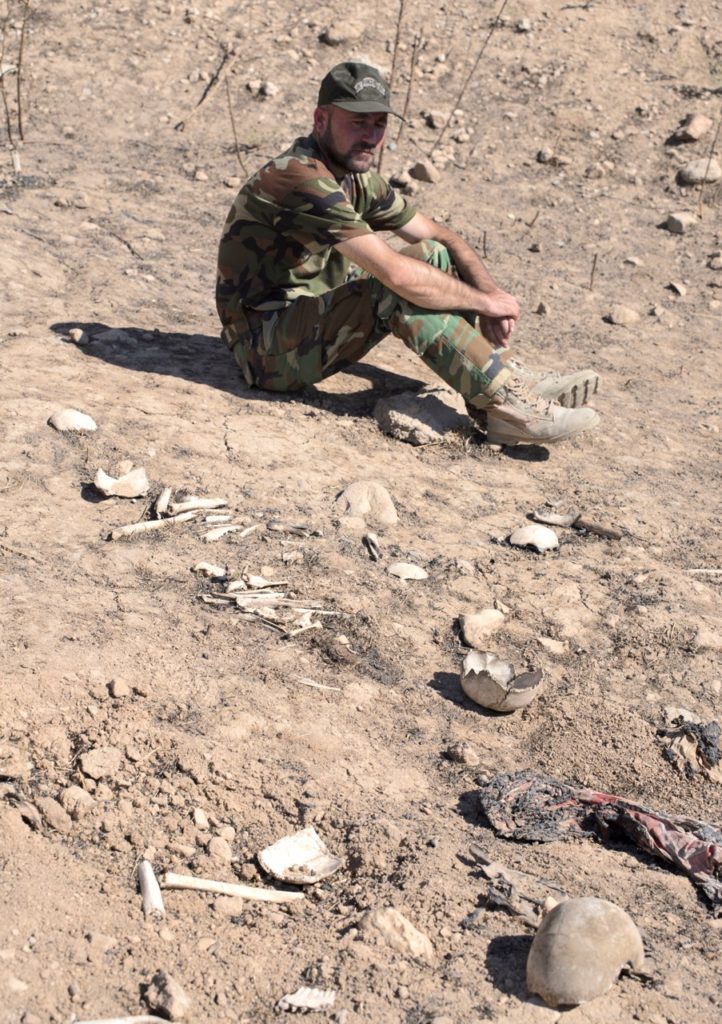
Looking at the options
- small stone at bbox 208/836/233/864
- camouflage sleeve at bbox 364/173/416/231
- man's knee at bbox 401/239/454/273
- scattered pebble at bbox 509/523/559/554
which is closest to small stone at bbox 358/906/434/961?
small stone at bbox 208/836/233/864

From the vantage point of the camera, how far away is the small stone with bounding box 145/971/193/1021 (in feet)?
→ 7.63

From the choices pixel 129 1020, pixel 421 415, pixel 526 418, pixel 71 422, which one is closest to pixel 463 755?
pixel 129 1020

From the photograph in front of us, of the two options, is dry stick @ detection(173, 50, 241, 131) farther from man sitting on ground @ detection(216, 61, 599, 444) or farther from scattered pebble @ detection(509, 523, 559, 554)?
scattered pebble @ detection(509, 523, 559, 554)

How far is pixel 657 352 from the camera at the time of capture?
6.13 metres

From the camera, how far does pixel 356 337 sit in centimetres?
470

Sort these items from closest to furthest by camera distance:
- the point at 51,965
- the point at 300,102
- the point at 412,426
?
the point at 51,965 < the point at 412,426 < the point at 300,102

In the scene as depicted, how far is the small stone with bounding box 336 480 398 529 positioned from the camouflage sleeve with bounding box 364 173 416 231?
1.28 m

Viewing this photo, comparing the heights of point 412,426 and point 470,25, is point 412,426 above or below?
below

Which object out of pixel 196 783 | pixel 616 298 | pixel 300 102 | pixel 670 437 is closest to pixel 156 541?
pixel 196 783

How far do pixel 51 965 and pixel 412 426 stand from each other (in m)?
2.81

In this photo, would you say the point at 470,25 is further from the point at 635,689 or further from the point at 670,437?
the point at 635,689

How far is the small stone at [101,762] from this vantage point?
2910mm

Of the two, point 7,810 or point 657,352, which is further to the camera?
point 657,352

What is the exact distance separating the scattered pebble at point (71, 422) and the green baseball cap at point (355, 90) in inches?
59.8
